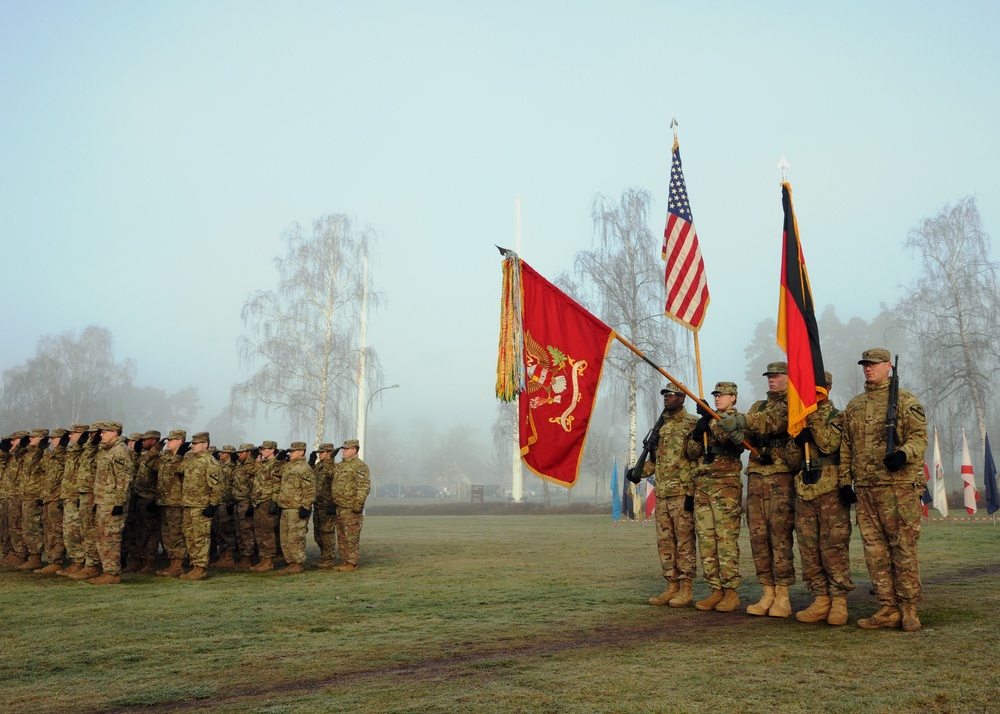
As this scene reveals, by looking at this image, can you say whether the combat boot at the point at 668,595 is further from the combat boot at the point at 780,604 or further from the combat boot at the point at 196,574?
the combat boot at the point at 196,574

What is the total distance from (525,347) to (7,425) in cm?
6027

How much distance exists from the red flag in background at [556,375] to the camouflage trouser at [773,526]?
5.41 feet

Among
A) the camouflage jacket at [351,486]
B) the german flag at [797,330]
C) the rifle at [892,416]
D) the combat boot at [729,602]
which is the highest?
the german flag at [797,330]

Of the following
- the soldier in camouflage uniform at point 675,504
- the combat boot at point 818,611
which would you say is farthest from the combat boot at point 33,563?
the combat boot at point 818,611

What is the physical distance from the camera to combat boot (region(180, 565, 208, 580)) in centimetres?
976

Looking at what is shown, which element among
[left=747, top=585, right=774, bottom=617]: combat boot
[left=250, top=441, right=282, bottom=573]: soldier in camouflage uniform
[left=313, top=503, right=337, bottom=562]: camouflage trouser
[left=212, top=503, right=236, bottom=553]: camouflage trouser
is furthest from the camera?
[left=212, top=503, right=236, bottom=553]: camouflage trouser

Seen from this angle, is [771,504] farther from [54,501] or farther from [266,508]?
[54,501]

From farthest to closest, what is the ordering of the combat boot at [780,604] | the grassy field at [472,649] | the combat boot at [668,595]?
1. the combat boot at [668,595]
2. the combat boot at [780,604]
3. the grassy field at [472,649]

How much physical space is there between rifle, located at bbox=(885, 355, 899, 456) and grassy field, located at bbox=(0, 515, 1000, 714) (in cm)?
141

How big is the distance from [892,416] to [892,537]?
3.10 ft

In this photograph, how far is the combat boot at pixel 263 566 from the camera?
35.1 ft

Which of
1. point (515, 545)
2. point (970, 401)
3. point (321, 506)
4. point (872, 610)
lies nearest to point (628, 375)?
point (970, 401)

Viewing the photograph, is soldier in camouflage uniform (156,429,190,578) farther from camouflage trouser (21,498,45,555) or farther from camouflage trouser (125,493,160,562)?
camouflage trouser (21,498,45,555)

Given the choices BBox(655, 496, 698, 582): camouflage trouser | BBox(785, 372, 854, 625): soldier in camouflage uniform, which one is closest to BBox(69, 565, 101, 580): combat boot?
BBox(655, 496, 698, 582): camouflage trouser
